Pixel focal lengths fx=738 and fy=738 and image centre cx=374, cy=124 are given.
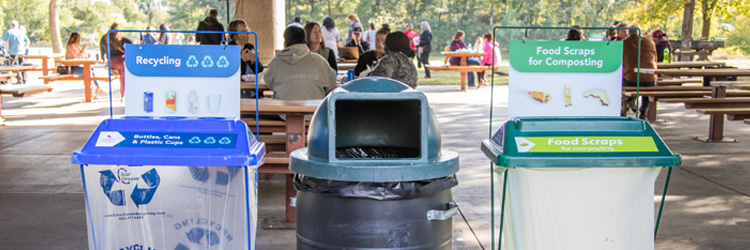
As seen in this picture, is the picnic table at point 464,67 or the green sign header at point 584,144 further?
the picnic table at point 464,67

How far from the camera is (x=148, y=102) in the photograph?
3686mm

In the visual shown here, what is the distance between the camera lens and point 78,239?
4.53 m

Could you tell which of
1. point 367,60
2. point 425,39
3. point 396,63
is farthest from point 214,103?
point 425,39

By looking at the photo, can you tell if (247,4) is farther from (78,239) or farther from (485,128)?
(78,239)

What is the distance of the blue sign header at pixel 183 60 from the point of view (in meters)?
3.59

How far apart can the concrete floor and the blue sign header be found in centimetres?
127

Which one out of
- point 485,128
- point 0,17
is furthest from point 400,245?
point 0,17

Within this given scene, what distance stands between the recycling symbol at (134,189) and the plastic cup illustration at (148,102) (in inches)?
18.1

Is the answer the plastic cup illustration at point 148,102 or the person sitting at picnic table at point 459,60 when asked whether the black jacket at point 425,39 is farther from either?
the plastic cup illustration at point 148,102

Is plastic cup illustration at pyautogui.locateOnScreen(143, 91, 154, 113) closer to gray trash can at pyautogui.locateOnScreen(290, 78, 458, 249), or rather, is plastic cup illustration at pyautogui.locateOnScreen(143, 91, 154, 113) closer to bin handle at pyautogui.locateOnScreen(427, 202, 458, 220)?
gray trash can at pyautogui.locateOnScreen(290, 78, 458, 249)

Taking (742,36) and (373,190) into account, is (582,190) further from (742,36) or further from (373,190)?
(742,36)

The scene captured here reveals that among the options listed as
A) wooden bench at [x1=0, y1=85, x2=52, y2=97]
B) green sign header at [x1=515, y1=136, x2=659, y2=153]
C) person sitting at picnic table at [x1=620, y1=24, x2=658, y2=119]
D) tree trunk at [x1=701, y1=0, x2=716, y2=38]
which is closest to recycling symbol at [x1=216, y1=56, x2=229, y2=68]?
green sign header at [x1=515, y1=136, x2=659, y2=153]

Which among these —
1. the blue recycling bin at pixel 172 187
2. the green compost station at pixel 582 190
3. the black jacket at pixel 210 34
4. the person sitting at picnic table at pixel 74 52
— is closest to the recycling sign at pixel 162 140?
the blue recycling bin at pixel 172 187

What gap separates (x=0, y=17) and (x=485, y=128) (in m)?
39.2
